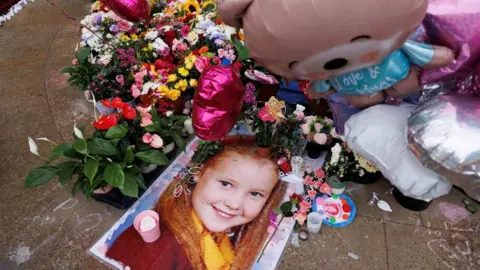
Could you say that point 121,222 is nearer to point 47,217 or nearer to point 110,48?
point 47,217

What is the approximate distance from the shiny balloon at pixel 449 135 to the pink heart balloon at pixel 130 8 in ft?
5.50

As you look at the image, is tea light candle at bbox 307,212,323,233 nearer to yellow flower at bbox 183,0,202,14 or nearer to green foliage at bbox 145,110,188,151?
green foliage at bbox 145,110,188,151

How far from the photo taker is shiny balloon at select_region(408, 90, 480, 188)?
4.17ft

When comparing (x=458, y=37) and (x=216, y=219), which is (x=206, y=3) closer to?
(x=216, y=219)

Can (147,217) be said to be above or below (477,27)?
below

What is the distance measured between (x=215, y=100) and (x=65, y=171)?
77 centimetres

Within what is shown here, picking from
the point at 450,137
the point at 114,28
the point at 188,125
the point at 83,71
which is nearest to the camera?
the point at 450,137

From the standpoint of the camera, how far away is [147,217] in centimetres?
170

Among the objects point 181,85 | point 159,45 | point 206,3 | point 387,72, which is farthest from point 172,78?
point 387,72

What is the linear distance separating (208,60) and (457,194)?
1.43 meters

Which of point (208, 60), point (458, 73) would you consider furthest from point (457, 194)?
point (208, 60)

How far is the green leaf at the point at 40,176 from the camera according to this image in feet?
5.53

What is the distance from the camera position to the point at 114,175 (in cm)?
162

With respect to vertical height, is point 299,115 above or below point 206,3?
below
